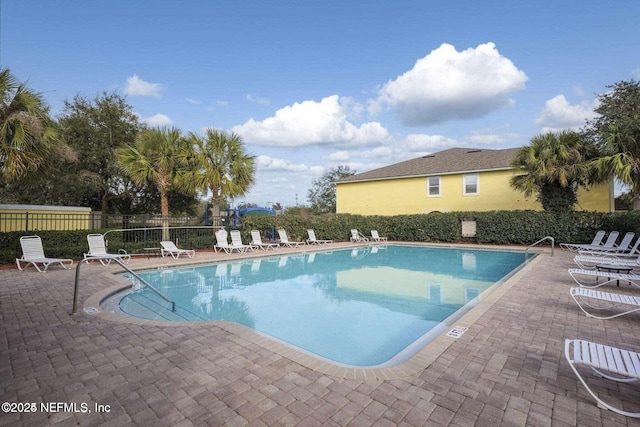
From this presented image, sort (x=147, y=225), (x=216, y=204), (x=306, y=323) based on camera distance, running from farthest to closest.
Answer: (x=216, y=204) → (x=147, y=225) → (x=306, y=323)

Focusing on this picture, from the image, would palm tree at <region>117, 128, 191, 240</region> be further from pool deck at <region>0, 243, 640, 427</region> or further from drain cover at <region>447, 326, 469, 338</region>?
drain cover at <region>447, 326, 469, 338</region>

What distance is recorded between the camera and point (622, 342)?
4.07 metres

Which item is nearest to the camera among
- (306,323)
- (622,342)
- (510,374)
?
(510,374)

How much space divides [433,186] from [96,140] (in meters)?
22.1

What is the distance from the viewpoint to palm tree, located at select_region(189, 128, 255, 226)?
50.1ft

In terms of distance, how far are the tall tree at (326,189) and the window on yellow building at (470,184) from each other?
26.0 meters

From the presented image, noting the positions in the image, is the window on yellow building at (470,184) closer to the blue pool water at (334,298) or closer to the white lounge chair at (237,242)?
the blue pool water at (334,298)

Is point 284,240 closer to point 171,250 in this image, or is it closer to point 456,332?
point 171,250

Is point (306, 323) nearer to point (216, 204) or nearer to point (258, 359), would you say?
point (258, 359)

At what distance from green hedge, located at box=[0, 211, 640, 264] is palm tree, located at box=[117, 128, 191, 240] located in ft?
8.79

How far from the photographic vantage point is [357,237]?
2062 cm

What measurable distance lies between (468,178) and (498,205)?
2.56 m

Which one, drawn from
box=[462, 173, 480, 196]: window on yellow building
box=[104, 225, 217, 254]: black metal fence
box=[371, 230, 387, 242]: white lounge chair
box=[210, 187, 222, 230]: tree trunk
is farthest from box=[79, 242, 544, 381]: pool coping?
box=[462, 173, 480, 196]: window on yellow building

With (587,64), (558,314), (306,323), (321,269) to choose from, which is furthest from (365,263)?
(587,64)
